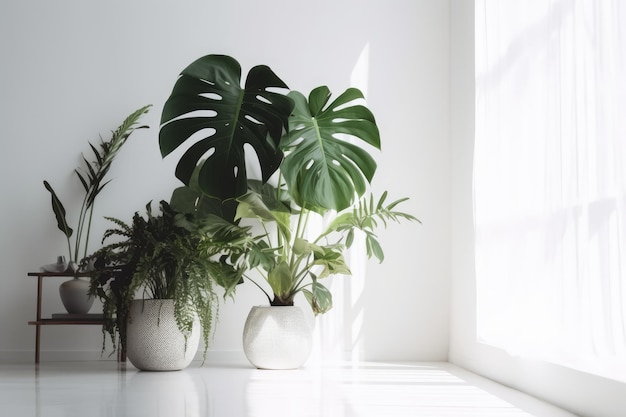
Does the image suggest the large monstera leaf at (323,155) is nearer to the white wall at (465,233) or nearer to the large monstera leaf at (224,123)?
the large monstera leaf at (224,123)

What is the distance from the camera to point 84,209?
178 inches

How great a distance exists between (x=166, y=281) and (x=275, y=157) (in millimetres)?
1025

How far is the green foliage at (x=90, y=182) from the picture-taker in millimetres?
4402

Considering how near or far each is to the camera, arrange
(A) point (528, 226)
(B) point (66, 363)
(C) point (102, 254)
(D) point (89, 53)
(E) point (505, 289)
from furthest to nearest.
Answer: (D) point (89, 53) < (B) point (66, 363) < (C) point (102, 254) < (E) point (505, 289) < (A) point (528, 226)

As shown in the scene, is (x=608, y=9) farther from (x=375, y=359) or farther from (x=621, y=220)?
(x=375, y=359)

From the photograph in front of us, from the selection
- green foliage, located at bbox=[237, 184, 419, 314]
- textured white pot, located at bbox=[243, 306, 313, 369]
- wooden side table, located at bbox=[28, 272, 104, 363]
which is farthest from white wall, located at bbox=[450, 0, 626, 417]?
wooden side table, located at bbox=[28, 272, 104, 363]

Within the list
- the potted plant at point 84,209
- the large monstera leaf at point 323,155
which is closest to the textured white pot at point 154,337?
the potted plant at point 84,209

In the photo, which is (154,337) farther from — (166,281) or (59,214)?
(59,214)

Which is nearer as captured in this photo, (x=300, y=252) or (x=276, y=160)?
(x=276, y=160)

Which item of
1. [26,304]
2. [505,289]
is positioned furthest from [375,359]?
[26,304]

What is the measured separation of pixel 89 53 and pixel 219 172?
1.85m

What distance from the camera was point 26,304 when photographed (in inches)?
177

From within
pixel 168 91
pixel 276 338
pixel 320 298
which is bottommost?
pixel 276 338

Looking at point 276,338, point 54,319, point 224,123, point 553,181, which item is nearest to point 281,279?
point 276,338
